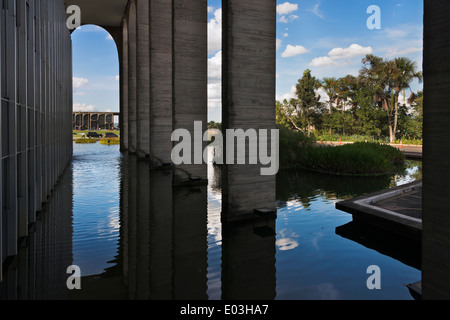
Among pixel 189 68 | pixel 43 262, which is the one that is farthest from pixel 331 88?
pixel 43 262

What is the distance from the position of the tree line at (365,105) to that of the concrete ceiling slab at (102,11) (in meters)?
22.7

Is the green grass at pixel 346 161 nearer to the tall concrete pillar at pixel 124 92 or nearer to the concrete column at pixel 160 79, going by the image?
the concrete column at pixel 160 79

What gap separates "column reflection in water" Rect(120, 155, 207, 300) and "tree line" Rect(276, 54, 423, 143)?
33270 mm

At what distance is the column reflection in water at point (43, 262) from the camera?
493 cm

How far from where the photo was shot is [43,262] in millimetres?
6090

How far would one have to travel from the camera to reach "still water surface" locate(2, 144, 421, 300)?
505 cm

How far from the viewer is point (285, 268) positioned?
5.85 m

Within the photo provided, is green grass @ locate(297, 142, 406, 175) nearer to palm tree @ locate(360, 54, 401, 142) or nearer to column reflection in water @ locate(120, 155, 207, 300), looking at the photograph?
column reflection in water @ locate(120, 155, 207, 300)

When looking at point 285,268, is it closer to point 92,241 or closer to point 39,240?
point 92,241

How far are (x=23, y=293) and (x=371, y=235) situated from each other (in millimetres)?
7017

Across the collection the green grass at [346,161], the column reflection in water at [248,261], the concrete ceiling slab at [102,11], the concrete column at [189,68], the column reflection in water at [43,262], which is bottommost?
the column reflection in water at [248,261]

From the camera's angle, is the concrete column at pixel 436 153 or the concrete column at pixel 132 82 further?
the concrete column at pixel 132 82


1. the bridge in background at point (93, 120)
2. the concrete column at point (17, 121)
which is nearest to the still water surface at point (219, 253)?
the concrete column at point (17, 121)
